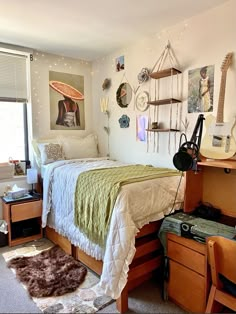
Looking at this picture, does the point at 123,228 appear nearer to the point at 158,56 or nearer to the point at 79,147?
the point at 79,147

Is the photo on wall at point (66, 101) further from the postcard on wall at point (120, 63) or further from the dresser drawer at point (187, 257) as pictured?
the dresser drawer at point (187, 257)

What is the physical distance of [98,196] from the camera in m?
1.97

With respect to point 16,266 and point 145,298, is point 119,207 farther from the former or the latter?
point 16,266

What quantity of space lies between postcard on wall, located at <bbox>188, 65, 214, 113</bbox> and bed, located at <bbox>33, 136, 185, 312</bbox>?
0.67 meters

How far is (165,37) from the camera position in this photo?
8.43 ft

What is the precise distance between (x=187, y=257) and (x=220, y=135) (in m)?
0.99

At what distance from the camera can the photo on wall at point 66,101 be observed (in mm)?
3362

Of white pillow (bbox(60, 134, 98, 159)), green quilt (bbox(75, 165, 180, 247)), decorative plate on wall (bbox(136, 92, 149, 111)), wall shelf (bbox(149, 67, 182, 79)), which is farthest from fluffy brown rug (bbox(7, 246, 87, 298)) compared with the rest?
wall shelf (bbox(149, 67, 182, 79))

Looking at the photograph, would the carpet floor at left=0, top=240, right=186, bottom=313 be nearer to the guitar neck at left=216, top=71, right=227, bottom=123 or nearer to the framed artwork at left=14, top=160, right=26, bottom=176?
the framed artwork at left=14, top=160, right=26, bottom=176

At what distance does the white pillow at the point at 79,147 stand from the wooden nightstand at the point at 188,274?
1.79 metres

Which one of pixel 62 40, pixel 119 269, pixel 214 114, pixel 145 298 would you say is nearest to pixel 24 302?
pixel 119 269

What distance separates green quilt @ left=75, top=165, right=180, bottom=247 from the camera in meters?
Result: 1.86

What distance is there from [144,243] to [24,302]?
100 centimetres

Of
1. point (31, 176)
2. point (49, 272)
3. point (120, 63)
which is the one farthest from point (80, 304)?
point (120, 63)
